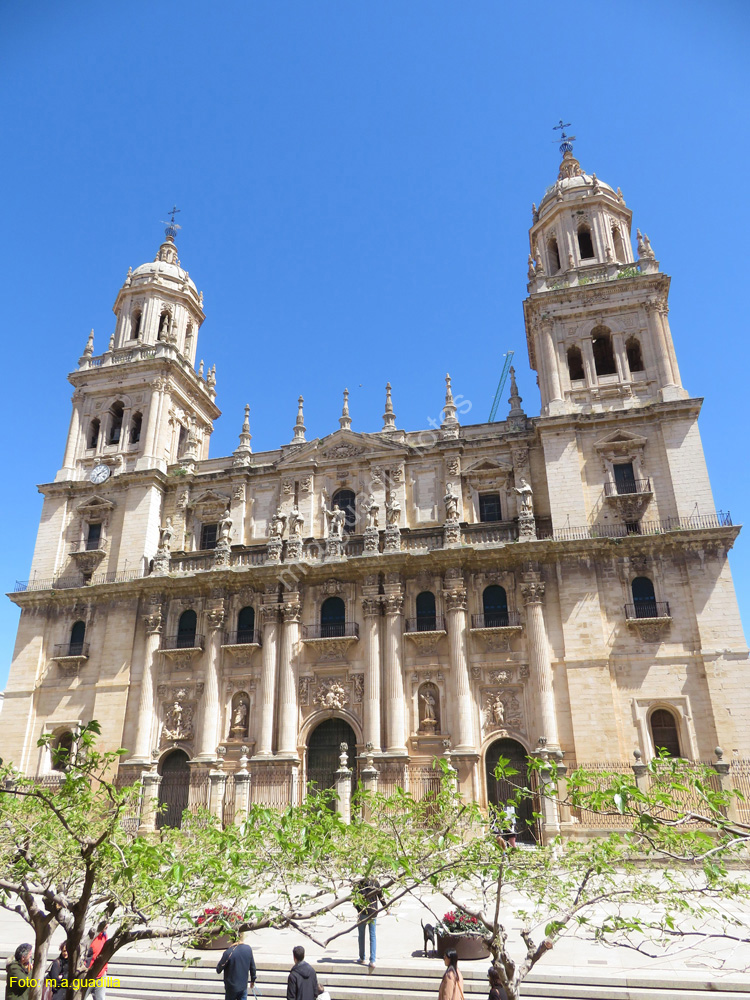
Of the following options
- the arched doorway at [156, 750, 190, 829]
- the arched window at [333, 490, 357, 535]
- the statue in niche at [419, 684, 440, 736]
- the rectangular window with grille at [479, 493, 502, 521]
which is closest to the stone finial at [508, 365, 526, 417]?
the rectangular window with grille at [479, 493, 502, 521]

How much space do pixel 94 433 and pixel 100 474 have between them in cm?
304

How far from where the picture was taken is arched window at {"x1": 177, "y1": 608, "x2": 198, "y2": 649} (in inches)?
1172

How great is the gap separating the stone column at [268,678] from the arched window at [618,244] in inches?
857

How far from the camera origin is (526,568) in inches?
1045

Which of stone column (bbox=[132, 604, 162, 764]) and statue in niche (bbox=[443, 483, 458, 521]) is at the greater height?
statue in niche (bbox=[443, 483, 458, 521])

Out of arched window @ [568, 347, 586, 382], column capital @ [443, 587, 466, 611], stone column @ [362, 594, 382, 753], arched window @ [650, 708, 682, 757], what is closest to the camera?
arched window @ [650, 708, 682, 757]

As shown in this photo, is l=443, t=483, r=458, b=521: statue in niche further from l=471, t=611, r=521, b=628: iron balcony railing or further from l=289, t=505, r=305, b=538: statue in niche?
Result: l=289, t=505, r=305, b=538: statue in niche

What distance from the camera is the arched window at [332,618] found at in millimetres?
28141

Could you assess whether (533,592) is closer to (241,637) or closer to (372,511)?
(372,511)

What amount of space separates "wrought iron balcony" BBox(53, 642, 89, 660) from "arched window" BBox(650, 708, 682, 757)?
72.6ft

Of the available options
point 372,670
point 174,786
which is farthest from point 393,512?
point 174,786

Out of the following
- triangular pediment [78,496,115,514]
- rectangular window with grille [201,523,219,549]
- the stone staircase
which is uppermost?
triangular pediment [78,496,115,514]

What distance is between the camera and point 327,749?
2700 cm

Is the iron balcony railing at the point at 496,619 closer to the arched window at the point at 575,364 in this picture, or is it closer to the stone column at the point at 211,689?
the stone column at the point at 211,689
